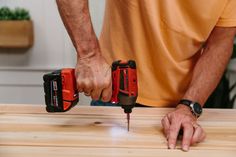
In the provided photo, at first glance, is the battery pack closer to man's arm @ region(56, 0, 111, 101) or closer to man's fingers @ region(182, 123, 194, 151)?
man's arm @ region(56, 0, 111, 101)

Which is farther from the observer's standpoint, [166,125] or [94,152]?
[166,125]

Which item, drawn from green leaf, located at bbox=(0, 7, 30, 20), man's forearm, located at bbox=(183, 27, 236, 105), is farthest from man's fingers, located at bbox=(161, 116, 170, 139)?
green leaf, located at bbox=(0, 7, 30, 20)

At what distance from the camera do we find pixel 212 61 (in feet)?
4.68

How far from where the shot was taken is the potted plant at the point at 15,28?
229cm

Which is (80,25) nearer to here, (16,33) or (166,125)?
(166,125)

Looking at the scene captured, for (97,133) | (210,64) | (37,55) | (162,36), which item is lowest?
(37,55)

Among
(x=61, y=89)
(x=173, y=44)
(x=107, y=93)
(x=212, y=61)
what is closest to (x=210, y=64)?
(x=212, y=61)

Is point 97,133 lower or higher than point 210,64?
lower

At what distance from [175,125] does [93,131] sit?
25 cm

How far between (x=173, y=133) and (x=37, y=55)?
5.38 feet

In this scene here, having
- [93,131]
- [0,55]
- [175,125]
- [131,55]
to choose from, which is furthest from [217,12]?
[0,55]

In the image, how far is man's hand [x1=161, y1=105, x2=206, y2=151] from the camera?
1.03 metres

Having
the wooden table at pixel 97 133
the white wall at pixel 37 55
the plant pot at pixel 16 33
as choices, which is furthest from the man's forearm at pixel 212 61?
the plant pot at pixel 16 33

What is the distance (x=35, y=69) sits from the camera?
254cm
